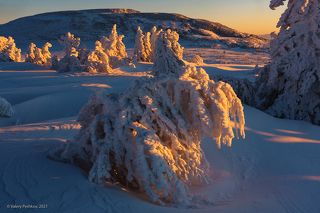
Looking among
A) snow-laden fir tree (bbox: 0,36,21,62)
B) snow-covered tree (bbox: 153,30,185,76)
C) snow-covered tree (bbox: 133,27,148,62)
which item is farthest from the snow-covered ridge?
snow-covered tree (bbox: 153,30,185,76)

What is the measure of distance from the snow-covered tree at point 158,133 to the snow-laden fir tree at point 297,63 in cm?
749

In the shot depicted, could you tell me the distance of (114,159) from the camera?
233 inches

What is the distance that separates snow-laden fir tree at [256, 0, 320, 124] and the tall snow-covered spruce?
24.5 feet

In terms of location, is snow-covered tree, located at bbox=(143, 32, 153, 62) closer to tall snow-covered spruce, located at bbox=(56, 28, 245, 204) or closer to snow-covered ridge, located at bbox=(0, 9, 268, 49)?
tall snow-covered spruce, located at bbox=(56, 28, 245, 204)

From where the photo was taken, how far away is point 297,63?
12930 mm

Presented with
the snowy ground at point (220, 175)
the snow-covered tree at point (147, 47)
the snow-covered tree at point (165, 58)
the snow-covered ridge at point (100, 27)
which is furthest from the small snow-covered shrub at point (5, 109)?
the snow-covered ridge at point (100, 27)

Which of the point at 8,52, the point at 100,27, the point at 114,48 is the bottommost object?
the point at 8,52

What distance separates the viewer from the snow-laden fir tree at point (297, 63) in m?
12.5

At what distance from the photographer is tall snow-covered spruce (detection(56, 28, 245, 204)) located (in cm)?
543

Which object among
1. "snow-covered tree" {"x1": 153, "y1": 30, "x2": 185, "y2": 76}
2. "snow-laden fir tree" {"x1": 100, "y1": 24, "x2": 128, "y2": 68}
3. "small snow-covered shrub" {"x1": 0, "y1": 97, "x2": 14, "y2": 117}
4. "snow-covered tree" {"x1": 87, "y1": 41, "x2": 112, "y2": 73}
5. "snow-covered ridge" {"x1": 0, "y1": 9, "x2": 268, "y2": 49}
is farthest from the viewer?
"snow-covered ridge" {"x1": 0, "y1": 9, "x2": 268, "y2": 49}

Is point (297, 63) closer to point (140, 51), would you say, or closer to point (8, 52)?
point (140, 51)

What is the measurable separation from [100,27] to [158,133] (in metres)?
90.5

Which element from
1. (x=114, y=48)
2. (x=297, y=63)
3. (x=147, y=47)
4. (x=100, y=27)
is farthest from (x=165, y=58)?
(x=100, y=27)

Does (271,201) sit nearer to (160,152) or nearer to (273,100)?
(160,152)
